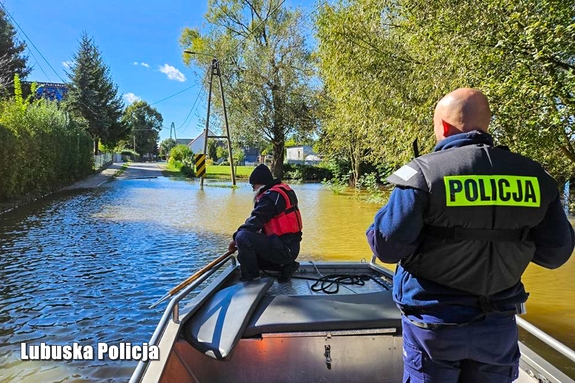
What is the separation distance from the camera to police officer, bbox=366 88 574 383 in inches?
70.7

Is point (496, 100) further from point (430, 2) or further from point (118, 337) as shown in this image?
point (118, 337)

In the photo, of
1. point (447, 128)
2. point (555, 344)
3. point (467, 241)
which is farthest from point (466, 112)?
point (555, 344)

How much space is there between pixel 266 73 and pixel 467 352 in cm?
2631

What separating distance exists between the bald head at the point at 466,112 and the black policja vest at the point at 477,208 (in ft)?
0.41

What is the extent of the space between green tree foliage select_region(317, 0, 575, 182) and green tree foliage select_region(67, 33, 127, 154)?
2964 cm

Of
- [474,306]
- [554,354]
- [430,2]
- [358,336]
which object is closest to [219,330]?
[358,336]

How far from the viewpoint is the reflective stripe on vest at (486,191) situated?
5.83 ft

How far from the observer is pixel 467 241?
181 centimetres

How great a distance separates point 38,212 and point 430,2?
41.2 ft

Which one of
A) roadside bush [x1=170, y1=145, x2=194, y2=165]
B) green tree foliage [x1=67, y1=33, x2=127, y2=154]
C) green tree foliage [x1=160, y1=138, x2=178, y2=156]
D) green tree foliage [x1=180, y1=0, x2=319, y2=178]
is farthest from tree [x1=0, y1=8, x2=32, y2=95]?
green tree foliage [x1=160, y1=138, x2=178, y2=156]

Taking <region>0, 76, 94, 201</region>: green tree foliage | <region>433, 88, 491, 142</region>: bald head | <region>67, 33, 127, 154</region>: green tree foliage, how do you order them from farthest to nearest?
<region>67, 33, 127, 154</region>: green tree foliage → <region>0, 76, 94, 201</region>: green tree foliage → <region>433, 88, 491, 142</region>: bald head

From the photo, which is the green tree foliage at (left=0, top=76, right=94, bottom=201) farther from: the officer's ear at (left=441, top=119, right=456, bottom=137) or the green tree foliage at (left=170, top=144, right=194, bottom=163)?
the green tree foliage at (left=170, top=144, right=194, bottom=163)

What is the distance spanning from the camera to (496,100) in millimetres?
5984

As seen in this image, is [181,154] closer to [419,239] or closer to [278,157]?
[278,157]
